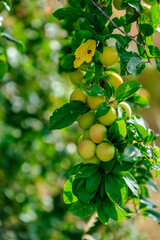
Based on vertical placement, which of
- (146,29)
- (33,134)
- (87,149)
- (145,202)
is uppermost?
(146,29)

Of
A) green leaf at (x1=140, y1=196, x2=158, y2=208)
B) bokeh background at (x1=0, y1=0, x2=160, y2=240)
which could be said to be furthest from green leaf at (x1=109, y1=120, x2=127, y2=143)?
bokeh background at (x1=0, y1=0, x2=160, y2=240)

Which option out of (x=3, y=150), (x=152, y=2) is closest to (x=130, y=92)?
(x=152, y=2)

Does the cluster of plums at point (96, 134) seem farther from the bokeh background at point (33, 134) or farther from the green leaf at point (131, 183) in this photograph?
the bokeh background at point (33, 134)

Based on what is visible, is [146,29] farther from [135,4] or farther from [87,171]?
[87,171]

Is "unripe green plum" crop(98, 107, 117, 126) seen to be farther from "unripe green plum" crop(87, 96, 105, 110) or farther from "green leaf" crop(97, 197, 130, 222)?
"green leaf" crop(97, 197, 130, 222)

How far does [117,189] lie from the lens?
0.57 m

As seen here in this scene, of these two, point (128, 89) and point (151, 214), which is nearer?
point (128, 89)

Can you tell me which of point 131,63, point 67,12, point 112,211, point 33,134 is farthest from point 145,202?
point 33,134

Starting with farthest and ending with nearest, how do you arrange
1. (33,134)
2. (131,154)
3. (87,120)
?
(33,134)
(87,120)
(131,154)

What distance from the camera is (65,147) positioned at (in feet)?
5.29

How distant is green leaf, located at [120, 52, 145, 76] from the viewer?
1.99 feet

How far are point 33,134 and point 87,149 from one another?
95 cm

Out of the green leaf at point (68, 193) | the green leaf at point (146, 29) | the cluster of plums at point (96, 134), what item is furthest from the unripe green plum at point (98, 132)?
the green leaf at point (146, 29)

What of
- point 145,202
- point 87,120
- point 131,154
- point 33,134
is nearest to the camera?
point 131,154
